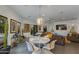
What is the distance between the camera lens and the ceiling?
2.06m

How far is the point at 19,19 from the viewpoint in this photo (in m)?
2.11

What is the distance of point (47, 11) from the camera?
6.87 feet

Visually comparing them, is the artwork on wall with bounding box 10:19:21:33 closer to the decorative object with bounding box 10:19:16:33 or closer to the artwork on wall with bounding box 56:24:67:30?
the decorative object with bounding box 10:19:16:33

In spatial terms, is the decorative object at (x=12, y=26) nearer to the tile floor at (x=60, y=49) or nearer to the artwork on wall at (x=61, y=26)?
the tile floor at (x=60, y=49)

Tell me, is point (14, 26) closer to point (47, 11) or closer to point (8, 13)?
point (8, 13)

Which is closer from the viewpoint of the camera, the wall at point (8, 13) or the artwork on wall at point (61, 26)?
the wall at point (8, 13)

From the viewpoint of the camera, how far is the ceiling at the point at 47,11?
2.06m

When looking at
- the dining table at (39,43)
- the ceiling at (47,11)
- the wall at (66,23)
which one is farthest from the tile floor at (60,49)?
the ceiling at (47,11)

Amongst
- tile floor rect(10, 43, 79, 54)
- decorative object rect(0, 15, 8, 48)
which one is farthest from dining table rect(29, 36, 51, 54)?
decorative object rect(0, 15, 8, 48)

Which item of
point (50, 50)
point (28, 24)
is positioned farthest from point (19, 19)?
point (50, 50)

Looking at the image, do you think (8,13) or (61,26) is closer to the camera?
(8,13)

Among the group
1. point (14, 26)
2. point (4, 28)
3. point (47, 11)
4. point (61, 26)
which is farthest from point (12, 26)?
point (61, 26)
